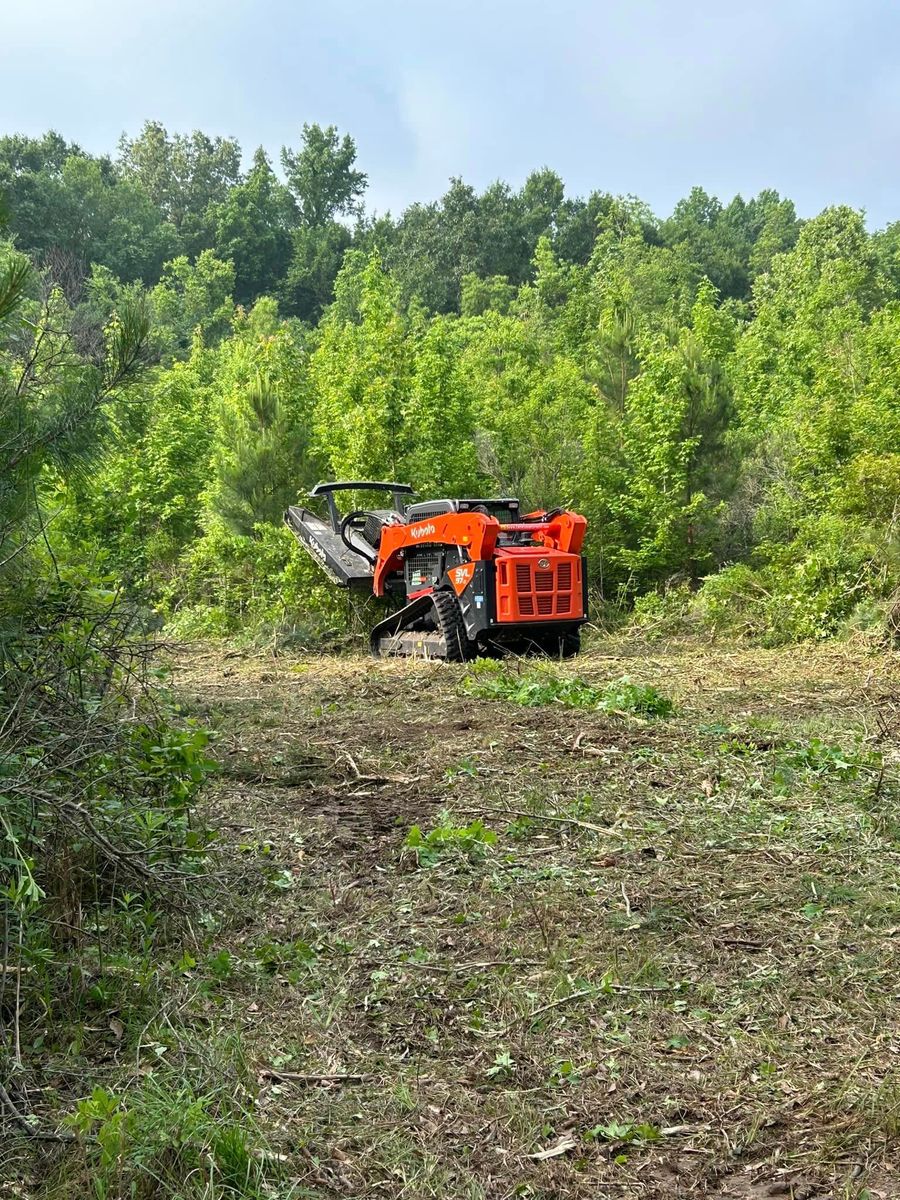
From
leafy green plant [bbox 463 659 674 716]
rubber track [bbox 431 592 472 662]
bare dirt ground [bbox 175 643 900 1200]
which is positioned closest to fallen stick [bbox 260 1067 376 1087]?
bare dirt ground [bbox 175 643 900 1200]

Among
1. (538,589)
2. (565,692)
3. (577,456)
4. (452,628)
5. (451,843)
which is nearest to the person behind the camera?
(451,843)

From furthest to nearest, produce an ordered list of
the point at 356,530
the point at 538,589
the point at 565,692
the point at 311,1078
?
the point at 356,530
the point at 538,589
the point at 565,692
the point at 311,1078

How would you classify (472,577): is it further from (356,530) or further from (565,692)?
(356,530)

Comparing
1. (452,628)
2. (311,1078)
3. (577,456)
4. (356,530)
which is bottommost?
(311,1078)

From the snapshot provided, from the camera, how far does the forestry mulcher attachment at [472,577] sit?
10516 millimetres

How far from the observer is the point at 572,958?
3.89 meters

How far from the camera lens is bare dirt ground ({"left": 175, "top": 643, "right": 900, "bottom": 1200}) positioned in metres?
2.83

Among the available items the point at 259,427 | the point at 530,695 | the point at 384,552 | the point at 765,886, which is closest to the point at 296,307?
the point at 259,427

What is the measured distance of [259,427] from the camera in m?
15.6

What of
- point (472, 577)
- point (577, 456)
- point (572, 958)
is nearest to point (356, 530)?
point (472, 577)

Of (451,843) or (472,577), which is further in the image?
(472,577)

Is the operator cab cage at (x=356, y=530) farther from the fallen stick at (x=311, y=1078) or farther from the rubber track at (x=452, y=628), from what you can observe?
the fallen stick at (x=311, y=1078)

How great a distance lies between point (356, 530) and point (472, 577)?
9.05ft

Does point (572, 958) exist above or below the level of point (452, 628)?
below
